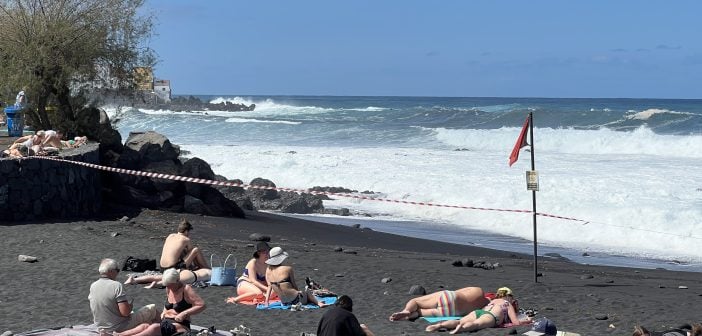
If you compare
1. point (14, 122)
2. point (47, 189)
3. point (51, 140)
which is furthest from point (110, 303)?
point (14, 122)

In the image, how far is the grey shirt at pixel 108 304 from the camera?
9078mm

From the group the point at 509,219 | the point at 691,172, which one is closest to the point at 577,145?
the point at 691,172

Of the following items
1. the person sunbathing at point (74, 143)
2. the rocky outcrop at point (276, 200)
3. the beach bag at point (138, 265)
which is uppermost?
the person sunbathing at point (74, 143)

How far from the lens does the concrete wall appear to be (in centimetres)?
1659

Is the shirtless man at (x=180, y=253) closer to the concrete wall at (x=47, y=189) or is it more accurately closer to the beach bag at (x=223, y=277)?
the beach bag at (x=223, y=277)

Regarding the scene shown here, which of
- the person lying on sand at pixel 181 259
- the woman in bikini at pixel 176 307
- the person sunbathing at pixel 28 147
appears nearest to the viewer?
the woman in bikini at pixel 176 307

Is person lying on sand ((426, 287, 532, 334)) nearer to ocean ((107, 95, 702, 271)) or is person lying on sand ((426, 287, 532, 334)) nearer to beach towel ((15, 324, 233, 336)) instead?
beach towel ((15, 324, 233, 336))

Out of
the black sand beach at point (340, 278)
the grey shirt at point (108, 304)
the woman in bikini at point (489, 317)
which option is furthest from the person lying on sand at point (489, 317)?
the grey shirt at point (108, 304)

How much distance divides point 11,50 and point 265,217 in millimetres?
6131

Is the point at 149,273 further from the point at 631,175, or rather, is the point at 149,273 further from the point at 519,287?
the point at 631,175

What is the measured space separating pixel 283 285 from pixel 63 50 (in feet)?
37.9

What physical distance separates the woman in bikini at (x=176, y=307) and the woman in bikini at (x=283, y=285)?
1.52m

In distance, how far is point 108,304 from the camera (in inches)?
359

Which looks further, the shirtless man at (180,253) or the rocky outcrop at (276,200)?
the rocky outcrop at (276,200)
